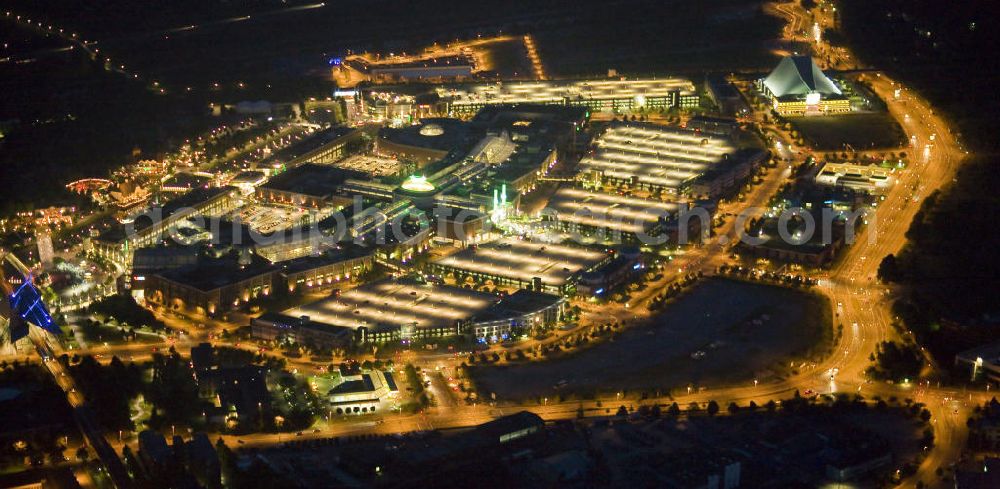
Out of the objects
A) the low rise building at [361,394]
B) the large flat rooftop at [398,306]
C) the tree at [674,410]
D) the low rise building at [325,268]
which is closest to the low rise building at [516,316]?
the large flat rooftop at [398,306]

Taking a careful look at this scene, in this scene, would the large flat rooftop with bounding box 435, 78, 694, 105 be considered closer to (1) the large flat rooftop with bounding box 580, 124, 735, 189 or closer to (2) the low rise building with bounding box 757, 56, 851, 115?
(2) the low rise building with bounding box 757, 56, 851, 115

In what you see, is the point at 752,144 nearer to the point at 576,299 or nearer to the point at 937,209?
the point at 937,209

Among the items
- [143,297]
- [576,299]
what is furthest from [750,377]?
[143,297]

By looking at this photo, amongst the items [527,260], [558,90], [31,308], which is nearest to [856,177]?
[527,260]

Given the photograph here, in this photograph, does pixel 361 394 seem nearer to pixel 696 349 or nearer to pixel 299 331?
pixel 299 331

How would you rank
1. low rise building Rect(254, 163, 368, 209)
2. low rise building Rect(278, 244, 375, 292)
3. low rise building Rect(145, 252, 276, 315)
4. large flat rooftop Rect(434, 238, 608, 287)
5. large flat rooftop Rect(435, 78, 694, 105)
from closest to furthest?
low rise building Rect(145, 252, 276, 315) < low rise building Rect(278, 244, 375, 292) < large flat rooftop Rect(434, 238, 608, 287) < low rise building Rect(254, 163, 368, 209) < large flat rooftop Rect(435, 78, 694, 105)

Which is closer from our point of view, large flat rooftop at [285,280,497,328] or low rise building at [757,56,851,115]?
large flat rooftop at [285,280,497,328]

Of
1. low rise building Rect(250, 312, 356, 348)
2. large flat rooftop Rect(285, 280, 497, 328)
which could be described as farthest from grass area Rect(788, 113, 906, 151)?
low rise building Rect(250, 312, 356, 348)
